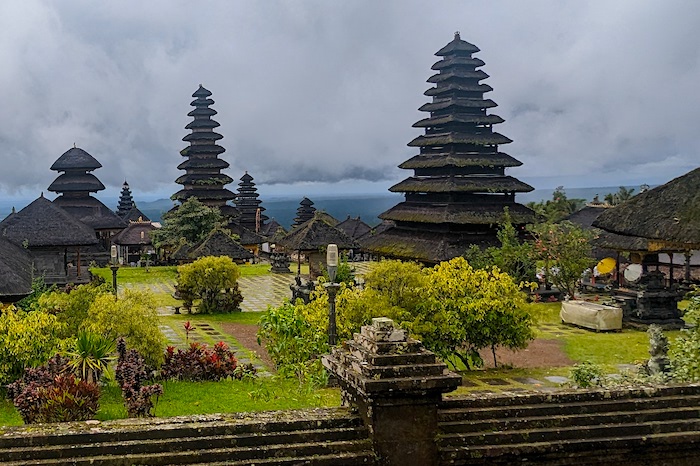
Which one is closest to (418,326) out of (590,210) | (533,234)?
(533,234)

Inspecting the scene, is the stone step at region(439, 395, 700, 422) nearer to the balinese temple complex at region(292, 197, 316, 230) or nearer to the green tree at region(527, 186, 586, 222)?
the green tree at region(527, 186, 586, 222)

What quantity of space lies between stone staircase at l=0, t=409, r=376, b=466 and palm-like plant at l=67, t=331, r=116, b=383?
8.38m

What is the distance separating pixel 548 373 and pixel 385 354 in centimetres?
1334

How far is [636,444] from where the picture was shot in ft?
23.1

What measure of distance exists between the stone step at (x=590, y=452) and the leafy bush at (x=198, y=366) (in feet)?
37.8

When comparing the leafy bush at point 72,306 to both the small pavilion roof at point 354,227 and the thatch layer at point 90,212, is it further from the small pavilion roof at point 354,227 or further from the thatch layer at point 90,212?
the small pavilion roof at point 354,227

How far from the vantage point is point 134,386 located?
1337 centimetres

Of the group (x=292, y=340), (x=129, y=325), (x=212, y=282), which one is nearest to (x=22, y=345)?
(x=129, y=325)

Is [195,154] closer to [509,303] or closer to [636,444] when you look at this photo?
[509,303]

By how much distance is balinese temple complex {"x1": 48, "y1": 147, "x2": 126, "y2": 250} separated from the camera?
50.8 meters

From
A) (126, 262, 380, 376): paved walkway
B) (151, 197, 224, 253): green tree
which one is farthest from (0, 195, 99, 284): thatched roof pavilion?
(151, 197, 224, 253): green tree

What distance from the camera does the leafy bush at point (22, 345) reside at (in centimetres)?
1505

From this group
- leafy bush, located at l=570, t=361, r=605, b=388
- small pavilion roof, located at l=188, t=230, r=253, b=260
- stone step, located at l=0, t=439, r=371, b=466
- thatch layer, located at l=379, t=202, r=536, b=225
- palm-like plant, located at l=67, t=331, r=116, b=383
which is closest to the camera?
stone step, located at l=0, t=439, r=371, b=466

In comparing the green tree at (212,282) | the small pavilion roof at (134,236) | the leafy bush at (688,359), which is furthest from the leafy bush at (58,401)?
the small pavilion roof at (134,236)
